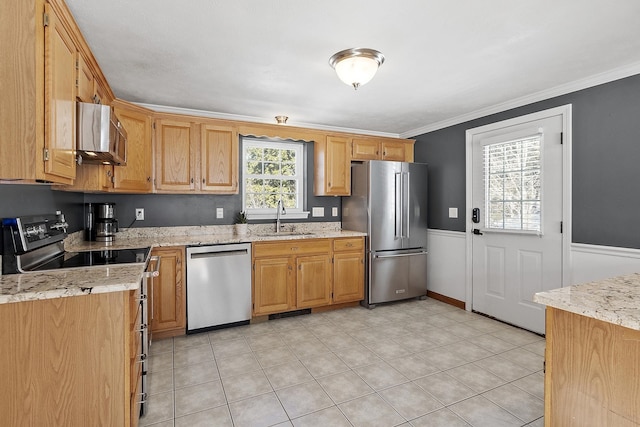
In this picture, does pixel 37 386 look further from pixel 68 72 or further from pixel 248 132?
pixel 248 132

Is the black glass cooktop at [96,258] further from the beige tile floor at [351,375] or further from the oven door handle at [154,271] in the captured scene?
the beige tile floor at [351,375]

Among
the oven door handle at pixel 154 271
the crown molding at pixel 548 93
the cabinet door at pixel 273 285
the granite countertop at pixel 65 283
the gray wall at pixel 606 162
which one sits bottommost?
the cabinet door at pixel 273 285

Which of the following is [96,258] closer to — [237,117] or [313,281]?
[313,281]

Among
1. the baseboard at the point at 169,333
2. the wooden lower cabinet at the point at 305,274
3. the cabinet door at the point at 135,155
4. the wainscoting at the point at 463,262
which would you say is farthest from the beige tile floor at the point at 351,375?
the cabinet door at the point at 135,155

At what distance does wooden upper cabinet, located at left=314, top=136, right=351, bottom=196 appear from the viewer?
4.03 m

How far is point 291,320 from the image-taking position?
3.53 metres

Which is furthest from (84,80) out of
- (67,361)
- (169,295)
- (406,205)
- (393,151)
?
(393,151)

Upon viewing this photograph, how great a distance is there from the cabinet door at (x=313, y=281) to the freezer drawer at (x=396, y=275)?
0.54 meters

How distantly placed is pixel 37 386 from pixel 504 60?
325 cm

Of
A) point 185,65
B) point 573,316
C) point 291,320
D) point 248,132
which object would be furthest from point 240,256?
point 573,316

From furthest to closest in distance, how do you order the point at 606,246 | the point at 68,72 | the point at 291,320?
1. the point at 291,320
2. the point at 606,246
3. the point at 68,72

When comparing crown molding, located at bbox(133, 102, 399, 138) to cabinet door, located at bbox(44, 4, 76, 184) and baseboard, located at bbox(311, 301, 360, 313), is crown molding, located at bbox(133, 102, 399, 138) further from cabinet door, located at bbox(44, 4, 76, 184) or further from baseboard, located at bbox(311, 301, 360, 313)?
baseboard, located at bbox(311, 301, 360, 313)

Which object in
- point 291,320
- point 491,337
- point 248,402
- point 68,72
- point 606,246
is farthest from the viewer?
point 291,320

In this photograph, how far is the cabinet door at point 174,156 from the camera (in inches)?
128
